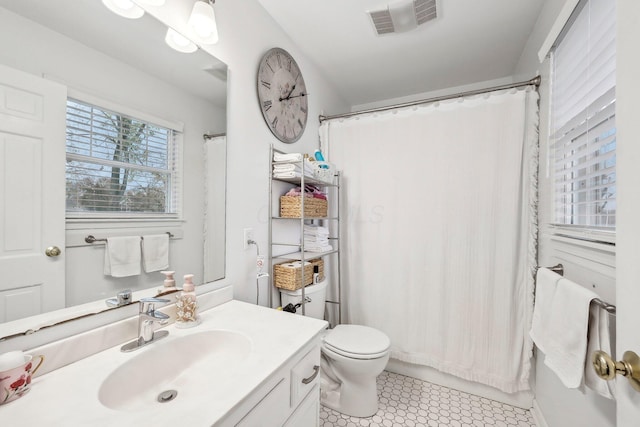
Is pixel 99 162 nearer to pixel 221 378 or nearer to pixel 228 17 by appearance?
pixel 221 378

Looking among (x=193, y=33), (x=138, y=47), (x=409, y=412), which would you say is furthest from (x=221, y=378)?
(x=409, y=412)

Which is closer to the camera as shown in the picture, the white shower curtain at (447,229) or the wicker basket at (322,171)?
the white shower curtain at (447,229)

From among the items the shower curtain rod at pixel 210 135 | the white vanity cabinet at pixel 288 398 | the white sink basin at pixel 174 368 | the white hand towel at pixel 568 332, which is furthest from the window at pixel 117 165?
the white hand towel at pixel 568 332

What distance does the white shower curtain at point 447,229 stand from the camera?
163 cm

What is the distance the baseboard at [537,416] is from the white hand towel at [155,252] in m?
2.12

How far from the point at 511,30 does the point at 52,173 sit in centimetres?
244

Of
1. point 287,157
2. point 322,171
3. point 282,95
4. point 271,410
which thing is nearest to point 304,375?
point 271,410

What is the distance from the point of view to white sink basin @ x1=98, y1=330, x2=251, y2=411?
71 centimetres

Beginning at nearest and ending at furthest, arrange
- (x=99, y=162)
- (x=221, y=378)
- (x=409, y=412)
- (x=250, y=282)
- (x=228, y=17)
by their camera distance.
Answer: (x=221, y=378), (x=99, y=162), (x=228, y=17), (x=250, y=282), (x=409, y=412)

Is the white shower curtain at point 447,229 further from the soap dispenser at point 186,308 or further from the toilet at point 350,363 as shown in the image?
the soap dispenser at point 186,308

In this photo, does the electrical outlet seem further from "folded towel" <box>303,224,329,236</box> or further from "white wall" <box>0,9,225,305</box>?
"folded towel" <box>303,224,329,236</box>

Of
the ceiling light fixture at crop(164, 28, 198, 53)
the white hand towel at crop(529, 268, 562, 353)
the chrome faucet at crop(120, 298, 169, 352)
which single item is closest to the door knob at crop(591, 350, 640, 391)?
the white hand towel at crop(529, 268, 562, 353)

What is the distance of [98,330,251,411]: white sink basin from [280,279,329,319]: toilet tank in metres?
0.70

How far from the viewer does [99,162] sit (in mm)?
851
